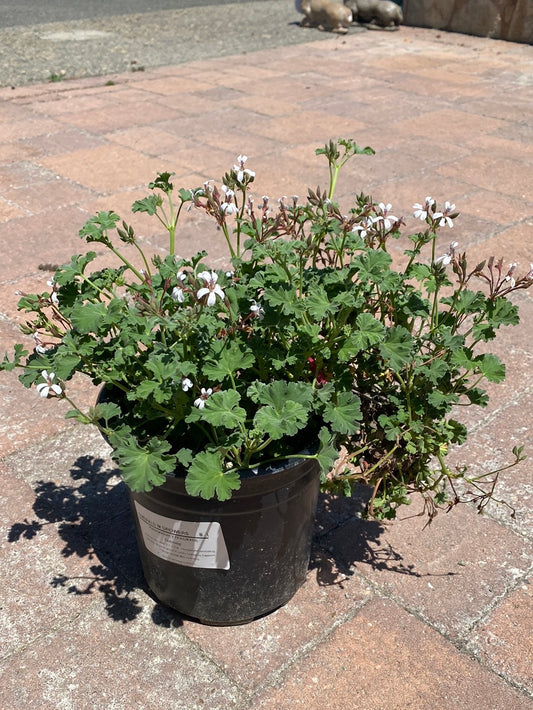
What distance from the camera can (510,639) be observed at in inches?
84.9

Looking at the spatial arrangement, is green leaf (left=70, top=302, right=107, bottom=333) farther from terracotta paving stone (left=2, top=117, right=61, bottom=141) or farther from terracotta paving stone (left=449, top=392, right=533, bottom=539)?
terracotta paving stone (left=2, top=117, right=61, bottom=141)

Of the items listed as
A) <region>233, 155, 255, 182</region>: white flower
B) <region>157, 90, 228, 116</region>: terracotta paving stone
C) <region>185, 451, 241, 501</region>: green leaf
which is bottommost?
<region>157, 90, 228, 116</region>: terracotta paving stone

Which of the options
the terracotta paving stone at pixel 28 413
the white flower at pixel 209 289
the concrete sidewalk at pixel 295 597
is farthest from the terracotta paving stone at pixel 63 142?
the white flower at pixel 209 289

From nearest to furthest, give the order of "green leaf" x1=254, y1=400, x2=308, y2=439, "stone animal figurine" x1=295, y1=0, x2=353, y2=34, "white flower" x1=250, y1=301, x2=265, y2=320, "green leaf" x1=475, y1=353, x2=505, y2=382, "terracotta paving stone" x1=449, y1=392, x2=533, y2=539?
"green leaf" x1=254, y1=400, x2=308, y2=439
"white flower" x1=250, y1=301, x2=265, y2=320
"green leaf" x1=475, y1=353, x2=505, y2=382
"terracotta paving stone" x1=449, y1=392, x2=533, y2=539
"stone animal figurine" x1=295, y1=0, x2=353, y2=34

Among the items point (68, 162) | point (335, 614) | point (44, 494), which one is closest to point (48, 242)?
point (68, 162)

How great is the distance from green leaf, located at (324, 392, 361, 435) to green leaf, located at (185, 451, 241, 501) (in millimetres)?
269

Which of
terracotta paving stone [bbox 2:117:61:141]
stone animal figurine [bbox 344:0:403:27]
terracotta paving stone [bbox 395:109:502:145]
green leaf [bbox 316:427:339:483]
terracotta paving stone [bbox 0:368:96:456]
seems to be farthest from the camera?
stone animal figurine [bbox 344:0:403:27]

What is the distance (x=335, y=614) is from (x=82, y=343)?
1120 millimetres

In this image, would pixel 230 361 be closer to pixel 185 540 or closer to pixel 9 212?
pixel 185 540

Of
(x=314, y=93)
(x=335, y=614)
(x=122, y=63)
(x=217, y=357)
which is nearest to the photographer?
(x=217, y=357)

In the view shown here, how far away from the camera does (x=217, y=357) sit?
6.03ft

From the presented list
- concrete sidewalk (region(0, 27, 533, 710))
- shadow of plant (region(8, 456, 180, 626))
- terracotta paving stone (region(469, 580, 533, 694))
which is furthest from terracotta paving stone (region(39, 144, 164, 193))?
terracotta paving stone (region(469, 580, 533, 694))

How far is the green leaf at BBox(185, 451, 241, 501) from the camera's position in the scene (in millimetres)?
1660

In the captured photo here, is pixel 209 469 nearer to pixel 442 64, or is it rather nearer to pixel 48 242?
pixel 48 242
